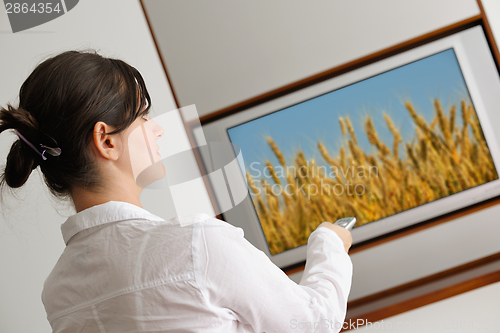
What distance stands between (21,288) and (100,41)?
79 centimetres

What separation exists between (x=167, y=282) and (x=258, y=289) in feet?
0.38

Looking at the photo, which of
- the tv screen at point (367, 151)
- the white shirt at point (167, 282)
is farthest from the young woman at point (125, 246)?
the tv screen at point (367, 151)

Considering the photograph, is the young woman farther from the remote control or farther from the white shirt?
the remote control

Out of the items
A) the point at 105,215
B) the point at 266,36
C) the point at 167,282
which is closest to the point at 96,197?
the point at 105,215

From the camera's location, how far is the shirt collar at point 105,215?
0.48 metres

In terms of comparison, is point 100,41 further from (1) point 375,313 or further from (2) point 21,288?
(1) point 375,313

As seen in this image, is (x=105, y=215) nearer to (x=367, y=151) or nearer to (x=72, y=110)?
(x=72, y=110)

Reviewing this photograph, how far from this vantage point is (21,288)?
1.03 metres

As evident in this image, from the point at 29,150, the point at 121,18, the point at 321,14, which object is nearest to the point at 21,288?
the point at 29,150

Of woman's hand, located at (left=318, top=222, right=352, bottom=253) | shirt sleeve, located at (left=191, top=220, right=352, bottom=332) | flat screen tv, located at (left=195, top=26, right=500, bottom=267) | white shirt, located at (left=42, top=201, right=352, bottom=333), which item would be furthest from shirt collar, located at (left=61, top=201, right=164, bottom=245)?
flat screen tv, located at (left=195, top=26, right=500, bottom=267)

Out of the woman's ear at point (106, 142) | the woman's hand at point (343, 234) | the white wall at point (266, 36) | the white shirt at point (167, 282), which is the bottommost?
the woman's hand at point (343, 234)

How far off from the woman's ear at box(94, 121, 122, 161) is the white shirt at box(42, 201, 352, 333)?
7 cm

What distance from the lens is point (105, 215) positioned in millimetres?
483

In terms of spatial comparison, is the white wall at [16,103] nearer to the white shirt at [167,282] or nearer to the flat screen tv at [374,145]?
the flat screen tv at [374,145]
